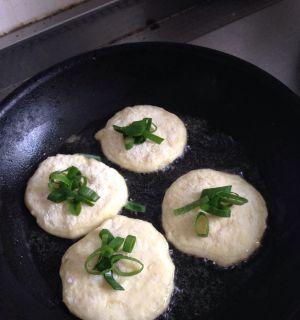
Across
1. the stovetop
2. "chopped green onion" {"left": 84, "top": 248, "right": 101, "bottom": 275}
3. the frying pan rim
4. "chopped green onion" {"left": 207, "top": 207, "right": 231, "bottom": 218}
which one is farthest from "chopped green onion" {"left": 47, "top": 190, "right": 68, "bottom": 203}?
→ the stovetop

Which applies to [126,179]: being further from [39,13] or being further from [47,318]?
[39,13]

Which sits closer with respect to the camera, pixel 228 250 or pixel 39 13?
pixel 228 250

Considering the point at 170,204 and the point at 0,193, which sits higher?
the point at 0,193

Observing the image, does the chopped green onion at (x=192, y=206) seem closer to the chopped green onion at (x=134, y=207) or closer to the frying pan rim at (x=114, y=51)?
the chopped green onion at (x=134, y=207)

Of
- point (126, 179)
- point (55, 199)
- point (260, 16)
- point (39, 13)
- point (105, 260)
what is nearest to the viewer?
point (105, 260)

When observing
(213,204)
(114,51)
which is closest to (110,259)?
(213,204)

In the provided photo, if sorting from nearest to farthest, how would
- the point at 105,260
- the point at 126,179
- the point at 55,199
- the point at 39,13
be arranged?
the point at 105,260, the point at 55,199, the point at 126,179, the point at 39,13

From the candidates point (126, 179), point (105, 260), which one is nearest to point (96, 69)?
point (126, 179)

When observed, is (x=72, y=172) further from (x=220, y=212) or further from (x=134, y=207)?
(x=220, y=212)
